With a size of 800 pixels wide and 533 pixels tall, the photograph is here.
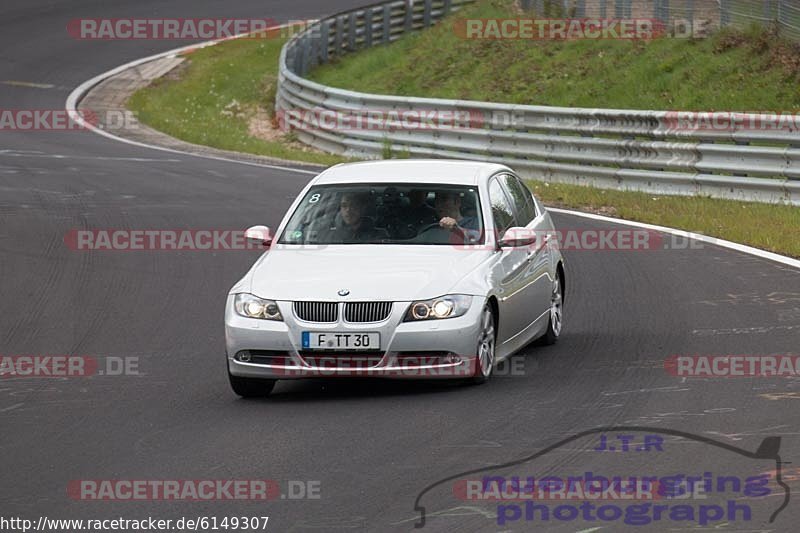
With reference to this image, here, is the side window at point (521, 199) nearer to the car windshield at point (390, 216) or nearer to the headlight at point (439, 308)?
the car windshield at point (390, 216)

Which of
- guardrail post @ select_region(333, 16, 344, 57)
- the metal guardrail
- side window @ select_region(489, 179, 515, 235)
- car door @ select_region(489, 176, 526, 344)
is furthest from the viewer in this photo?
guardrail post @ select_region(333, 16, 344, 57)

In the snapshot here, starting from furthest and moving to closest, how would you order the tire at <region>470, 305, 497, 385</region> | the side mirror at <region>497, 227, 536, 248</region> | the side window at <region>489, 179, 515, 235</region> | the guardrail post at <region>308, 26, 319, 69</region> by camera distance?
the guardrail post at <region>308, 26, 319, 69</region>, the side window at <region>489, 179, 515, 235</region>, the side mirror at <region>497, 227, 536, 248</region>, the tire at <region>470, 305, 497, 385</region>

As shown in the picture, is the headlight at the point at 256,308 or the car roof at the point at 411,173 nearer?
the headlight at the point at 256,308

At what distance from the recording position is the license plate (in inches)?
393

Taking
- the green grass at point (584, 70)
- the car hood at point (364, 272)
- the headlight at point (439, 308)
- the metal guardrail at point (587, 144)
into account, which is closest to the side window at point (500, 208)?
the car hood at point (364, 272)

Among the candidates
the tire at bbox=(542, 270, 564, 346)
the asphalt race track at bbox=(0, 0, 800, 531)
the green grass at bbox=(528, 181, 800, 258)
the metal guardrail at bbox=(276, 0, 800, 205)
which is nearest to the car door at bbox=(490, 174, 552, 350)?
the tire at bbox=(542, 270, 564, 346)

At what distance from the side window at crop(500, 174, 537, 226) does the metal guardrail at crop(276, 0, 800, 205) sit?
290 inches

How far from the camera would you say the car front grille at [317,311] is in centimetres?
1004

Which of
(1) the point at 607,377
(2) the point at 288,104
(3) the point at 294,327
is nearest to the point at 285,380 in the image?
(3) the point at 294,327

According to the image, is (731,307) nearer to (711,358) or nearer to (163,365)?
(711,358)

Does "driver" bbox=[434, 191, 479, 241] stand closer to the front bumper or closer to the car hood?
the car hood

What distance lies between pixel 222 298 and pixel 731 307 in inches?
177

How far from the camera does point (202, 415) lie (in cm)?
972

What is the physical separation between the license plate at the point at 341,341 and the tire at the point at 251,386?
477 millimetres
